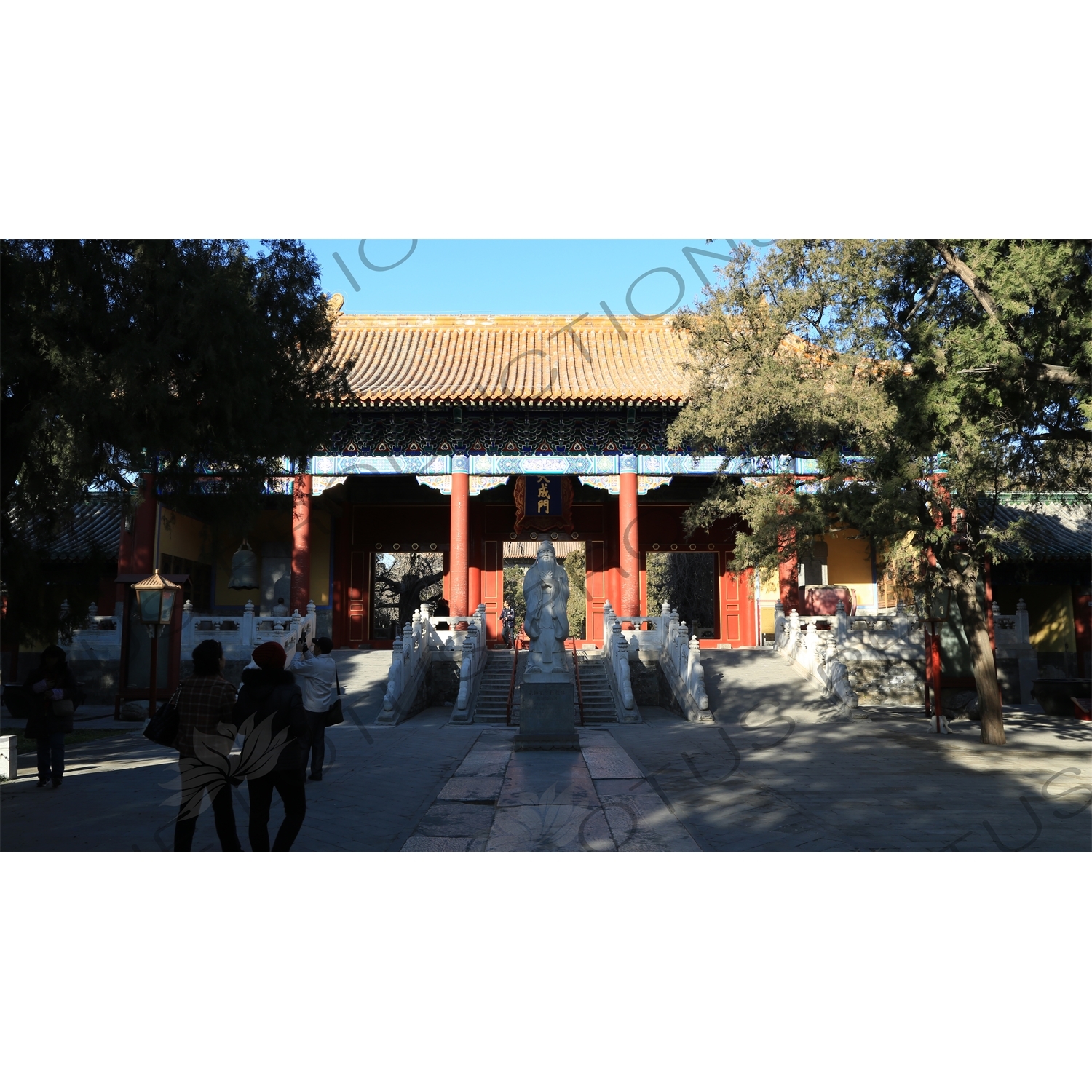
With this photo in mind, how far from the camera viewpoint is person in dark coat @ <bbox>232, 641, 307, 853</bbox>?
427cm

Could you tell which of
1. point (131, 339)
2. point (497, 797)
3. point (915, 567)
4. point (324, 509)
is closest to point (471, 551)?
point (324, 509)

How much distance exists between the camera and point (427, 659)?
1386 centimetres

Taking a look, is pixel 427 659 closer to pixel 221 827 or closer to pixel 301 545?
pixel 301 545

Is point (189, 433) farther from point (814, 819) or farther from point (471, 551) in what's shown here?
point (471, 551)

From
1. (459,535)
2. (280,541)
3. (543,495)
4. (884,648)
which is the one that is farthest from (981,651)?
(280,541)

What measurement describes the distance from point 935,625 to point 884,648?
10.6 feet

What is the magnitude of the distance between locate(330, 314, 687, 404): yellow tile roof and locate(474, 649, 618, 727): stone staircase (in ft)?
15.1

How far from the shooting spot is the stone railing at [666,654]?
40.0 feet

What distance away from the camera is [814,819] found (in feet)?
17.7

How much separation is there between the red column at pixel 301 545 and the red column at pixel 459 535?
2.62 metres

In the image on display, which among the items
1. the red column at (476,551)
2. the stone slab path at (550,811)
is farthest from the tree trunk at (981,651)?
the red column at (476,551)

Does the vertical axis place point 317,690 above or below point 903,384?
below

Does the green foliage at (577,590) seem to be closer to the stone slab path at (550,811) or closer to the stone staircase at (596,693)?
the stone staircase at (596,693)

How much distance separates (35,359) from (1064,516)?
63.9 ft
